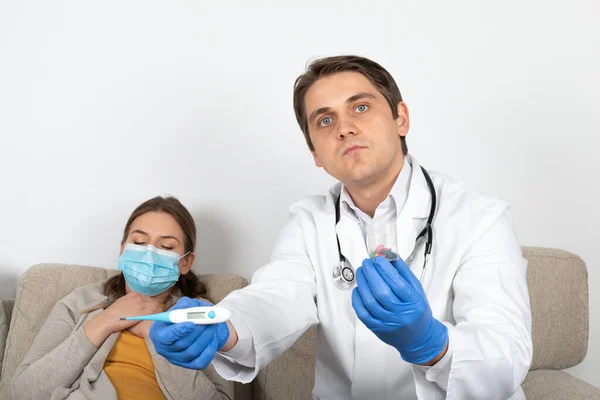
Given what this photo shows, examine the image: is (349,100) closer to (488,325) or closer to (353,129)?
(353,129)

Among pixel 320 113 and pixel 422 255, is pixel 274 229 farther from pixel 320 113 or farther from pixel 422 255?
pixel 422 255

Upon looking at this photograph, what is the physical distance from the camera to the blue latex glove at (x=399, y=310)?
1.35 meters

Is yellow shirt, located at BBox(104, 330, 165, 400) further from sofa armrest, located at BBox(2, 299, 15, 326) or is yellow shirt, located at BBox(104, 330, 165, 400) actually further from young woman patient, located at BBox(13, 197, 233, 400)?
sofa armrest, located at BBox(2, 299, 15, 326)

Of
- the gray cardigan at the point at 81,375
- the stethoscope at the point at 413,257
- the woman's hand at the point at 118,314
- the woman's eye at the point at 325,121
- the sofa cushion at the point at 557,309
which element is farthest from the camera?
the sofa cushion at the point at 557,309

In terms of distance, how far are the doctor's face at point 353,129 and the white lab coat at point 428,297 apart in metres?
0.13

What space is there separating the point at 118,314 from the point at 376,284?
1.28 meters

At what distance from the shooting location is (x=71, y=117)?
2.97 metres

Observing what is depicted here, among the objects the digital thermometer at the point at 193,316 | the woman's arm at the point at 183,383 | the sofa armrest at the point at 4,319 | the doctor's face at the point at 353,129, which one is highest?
the doctor's face at the point at 353,129

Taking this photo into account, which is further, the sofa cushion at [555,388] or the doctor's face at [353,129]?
the sofa cushion at [555,388]

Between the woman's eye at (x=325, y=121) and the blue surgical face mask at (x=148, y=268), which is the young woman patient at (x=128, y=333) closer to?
the blue surgical face mask at (x=148, y=268)

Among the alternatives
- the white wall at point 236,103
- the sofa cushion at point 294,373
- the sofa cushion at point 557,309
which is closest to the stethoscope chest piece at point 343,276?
the sofa cushion at point 294,373

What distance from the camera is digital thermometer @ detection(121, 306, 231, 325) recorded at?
54.6 inches

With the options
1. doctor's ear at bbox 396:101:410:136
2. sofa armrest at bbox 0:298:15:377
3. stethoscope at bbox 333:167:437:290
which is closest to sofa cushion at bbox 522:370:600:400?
stethoscope at bbox 333:167:437:290

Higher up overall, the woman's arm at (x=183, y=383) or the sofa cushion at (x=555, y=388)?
the woman's arm at (x=183, y=383)
